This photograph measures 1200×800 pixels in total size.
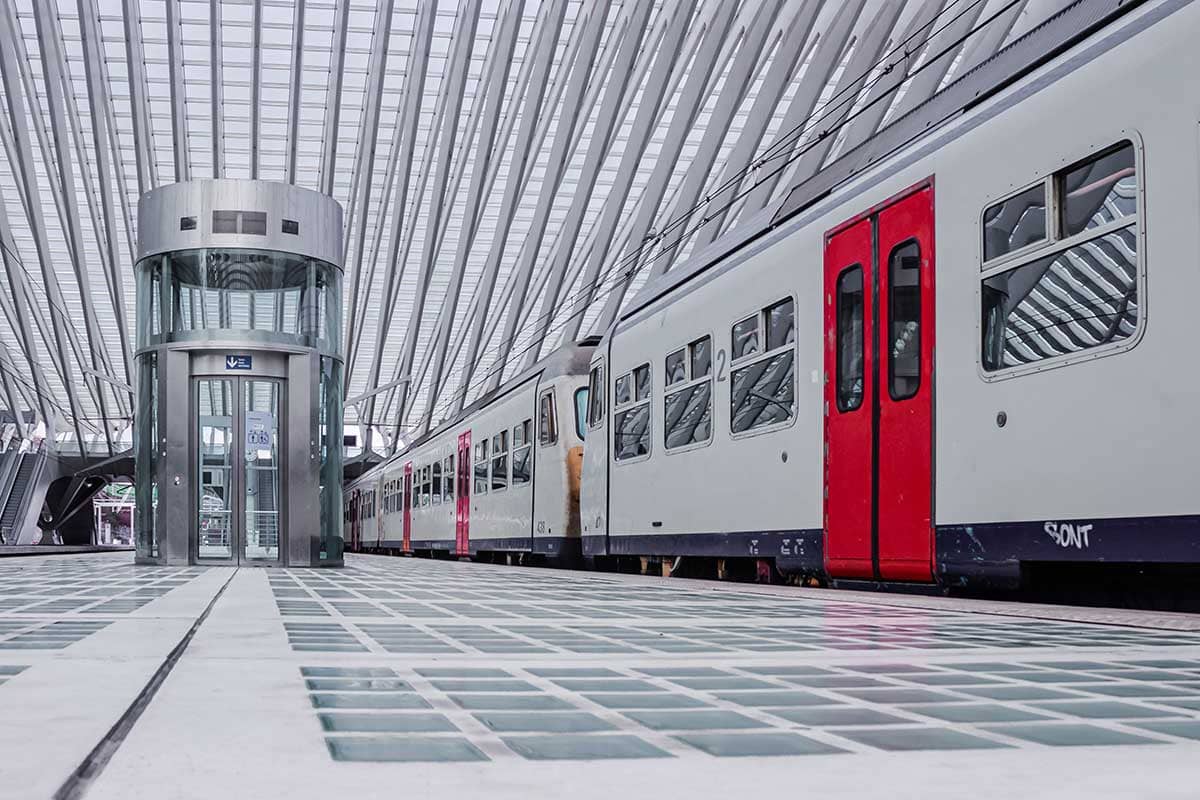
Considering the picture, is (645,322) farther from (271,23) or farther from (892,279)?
(271,23)

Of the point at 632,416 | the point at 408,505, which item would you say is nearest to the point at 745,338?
the point at 632,416

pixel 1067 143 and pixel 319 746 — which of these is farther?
pixel 1067 143

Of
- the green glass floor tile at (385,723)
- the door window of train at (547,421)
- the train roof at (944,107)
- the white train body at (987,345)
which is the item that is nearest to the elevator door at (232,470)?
the door window of train at (547,421)

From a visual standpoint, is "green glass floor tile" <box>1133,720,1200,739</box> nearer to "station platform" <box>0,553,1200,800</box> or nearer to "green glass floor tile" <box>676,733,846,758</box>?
"station platform" <box>0,553,1200,800</box>

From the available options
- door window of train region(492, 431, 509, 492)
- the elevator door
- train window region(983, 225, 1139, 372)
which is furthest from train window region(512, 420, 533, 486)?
train window region(983, 225, 1139, 372)

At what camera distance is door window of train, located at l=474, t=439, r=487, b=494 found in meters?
21.2

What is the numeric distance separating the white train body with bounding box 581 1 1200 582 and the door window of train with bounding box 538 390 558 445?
18.9ft

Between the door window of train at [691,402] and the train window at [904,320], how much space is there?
9.91ft

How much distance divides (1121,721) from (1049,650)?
5.01 ft

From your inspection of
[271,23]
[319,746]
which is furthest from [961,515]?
[271,23]

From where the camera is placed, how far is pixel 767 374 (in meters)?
10.1

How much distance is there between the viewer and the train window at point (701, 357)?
1123 cm

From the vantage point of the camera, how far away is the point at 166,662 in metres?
3.08

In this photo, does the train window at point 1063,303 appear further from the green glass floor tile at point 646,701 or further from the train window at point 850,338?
the green glass floor tile at point 646,701
